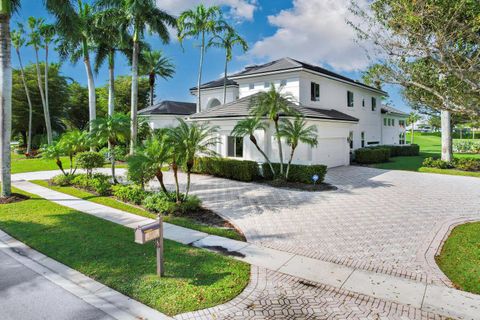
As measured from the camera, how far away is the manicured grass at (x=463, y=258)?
17.4ft

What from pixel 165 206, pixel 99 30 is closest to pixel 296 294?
pixel 165 206

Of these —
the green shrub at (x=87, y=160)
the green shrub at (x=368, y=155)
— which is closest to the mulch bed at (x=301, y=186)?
the green shrub at (x=87, y=160)

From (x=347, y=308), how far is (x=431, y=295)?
160 cm

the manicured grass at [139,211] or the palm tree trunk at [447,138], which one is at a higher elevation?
the palm tree trunk at [447,138]

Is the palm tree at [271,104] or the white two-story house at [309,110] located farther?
the white two-story house at [309,110]

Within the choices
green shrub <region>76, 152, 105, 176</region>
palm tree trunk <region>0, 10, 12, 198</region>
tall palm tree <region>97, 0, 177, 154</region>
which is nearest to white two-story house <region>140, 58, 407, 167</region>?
tall palm tree <region>97, 0, 177, 154</region>

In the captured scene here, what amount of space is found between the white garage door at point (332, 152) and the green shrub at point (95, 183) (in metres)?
12.1

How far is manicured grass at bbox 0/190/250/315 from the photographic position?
187 inches

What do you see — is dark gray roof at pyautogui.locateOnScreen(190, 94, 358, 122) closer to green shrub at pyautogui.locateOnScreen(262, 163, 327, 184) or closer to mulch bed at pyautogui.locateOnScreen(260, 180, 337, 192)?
green shrub at pyautogui.locateOnScreen(262, 163, 327, 184)

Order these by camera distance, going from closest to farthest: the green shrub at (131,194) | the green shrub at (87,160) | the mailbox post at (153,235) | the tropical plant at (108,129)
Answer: the mailbox post at (153,235)
the green shrub at (131,194)
the tropical plant at (108,129)
the green shrub at (87,160)

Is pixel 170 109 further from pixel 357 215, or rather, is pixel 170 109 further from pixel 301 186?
pixel 357 215

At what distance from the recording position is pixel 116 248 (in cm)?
661

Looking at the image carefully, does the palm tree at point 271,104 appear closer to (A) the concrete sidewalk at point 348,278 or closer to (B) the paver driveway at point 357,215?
(B) the paver driveway at point 357,215

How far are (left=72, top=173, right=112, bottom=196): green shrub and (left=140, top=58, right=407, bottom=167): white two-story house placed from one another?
7.05 metres
